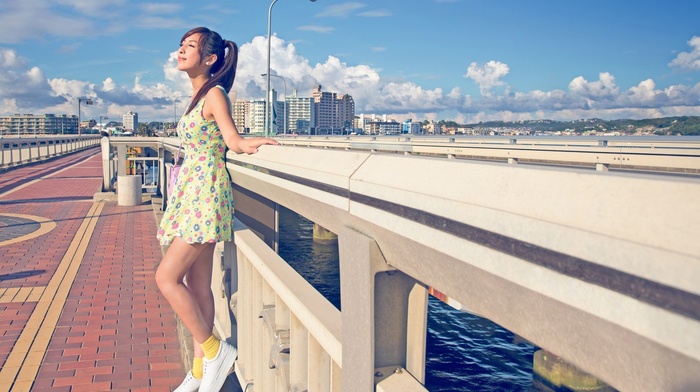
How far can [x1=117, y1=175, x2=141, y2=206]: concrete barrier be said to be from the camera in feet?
46.0

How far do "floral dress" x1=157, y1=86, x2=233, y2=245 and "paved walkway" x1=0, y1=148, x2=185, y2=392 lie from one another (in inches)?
82.7

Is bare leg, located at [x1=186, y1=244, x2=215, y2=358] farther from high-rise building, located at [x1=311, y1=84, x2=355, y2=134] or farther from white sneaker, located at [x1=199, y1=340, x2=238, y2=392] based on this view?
high-rise building, located at [x1=311, y1=84, x2=355, y2=134]

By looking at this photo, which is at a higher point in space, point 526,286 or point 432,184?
point 432,184

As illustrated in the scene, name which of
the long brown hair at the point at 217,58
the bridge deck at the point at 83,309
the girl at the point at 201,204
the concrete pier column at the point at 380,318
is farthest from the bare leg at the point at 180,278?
the bridge deck at the point at 83,309

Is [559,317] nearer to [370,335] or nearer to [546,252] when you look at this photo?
[546,252]

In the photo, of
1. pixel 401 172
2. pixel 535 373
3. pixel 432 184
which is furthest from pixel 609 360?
pixel 535 373

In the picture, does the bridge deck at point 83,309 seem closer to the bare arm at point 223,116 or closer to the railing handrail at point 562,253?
the bare arm at point 223,116

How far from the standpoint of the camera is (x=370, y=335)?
1.46 meters

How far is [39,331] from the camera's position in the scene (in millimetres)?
5367

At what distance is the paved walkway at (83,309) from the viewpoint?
4488 mm

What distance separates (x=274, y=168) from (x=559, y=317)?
1708 millimetres

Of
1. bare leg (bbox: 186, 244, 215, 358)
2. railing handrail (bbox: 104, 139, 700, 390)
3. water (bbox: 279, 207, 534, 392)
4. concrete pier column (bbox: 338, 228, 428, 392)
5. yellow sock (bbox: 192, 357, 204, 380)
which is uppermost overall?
railing handrail (bbox: 104, 139, 700, 390)

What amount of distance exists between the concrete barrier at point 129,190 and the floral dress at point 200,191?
11.9 m

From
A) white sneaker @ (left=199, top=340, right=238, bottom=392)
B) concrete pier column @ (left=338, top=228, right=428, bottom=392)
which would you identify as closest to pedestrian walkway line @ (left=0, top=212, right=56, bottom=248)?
white sneaker @ (left=199, top=340, right=238, bottom=392)
